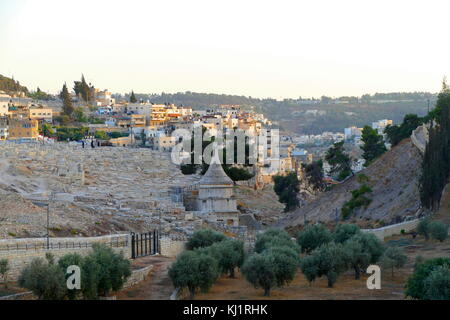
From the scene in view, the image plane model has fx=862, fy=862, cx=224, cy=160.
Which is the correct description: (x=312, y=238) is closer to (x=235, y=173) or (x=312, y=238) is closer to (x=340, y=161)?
(x=340, y=161)

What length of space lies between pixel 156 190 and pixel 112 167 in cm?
1250

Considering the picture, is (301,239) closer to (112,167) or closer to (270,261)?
(270,261)

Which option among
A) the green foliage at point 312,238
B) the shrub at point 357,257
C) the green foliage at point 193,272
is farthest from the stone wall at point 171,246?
the green foliage at point 193,272

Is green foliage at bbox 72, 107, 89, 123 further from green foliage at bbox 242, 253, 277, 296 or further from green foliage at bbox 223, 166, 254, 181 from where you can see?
green foliage at bbox 242, 253, 277, 296

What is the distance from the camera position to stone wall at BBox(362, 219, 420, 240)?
108 feet

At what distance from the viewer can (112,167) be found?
207ft

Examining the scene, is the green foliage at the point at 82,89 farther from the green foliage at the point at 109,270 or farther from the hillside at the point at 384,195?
the green foliage at the point at 109,270

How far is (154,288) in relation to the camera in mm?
23547

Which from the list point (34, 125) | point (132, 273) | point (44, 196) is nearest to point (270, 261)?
point (132, 273)

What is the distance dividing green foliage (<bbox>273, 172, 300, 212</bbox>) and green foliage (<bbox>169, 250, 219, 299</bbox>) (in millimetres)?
28116

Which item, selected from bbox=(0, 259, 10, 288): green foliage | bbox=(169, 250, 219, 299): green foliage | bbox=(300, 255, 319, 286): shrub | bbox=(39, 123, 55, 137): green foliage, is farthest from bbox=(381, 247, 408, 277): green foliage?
bbox=(39, 123, 55, 137): green foliage

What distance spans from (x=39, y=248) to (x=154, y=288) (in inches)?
140

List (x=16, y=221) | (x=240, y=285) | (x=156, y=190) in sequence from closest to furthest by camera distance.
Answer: (x=240, y=285) < (x=16, y=221) < (x=156, y=190)

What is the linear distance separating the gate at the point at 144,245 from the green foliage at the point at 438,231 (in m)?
9.46
